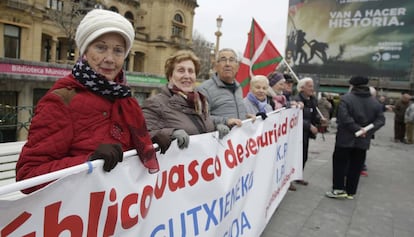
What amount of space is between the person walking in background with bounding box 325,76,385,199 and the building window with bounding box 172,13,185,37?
4443 centimetres

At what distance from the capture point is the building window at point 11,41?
24453mm

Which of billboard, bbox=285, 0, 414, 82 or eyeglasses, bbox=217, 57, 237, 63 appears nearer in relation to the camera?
eyeglasses, bbox=217, 57, 237, 63

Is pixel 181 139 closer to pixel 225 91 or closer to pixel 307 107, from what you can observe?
pixel 225 91

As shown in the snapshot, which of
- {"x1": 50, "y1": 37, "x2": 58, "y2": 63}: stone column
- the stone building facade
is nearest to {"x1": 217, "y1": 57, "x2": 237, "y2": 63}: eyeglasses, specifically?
the stone building facade

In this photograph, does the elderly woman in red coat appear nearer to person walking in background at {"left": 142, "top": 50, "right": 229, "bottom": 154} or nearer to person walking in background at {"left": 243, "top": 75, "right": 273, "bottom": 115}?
person walking in background at {"left": 142, "top": 50, "right": 229, "bottom": 154}

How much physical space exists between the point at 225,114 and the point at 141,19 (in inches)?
1809

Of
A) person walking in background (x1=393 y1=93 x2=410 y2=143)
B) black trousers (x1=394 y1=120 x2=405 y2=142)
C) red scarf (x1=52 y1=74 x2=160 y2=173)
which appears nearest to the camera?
red scarf (x1=52 y1=74 x2=160 y2=173)

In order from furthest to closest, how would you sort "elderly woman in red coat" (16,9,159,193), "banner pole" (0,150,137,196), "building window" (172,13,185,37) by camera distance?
"building window" (172,13,185,37), "elderly woman in red coat" (16,9,159,193), "banner pole" (0,150,137,196)

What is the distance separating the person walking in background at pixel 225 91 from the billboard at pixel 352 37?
52.8 metres

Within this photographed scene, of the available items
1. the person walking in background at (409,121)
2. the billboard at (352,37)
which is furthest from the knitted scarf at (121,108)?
the billboard at (352,37)

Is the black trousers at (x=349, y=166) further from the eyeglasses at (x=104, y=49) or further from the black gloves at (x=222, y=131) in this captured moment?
the eyeglasses at (x=104, y=49)

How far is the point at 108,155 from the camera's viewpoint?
4.73ft

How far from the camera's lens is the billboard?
160 feet

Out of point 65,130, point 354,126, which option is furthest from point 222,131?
point 354,126
